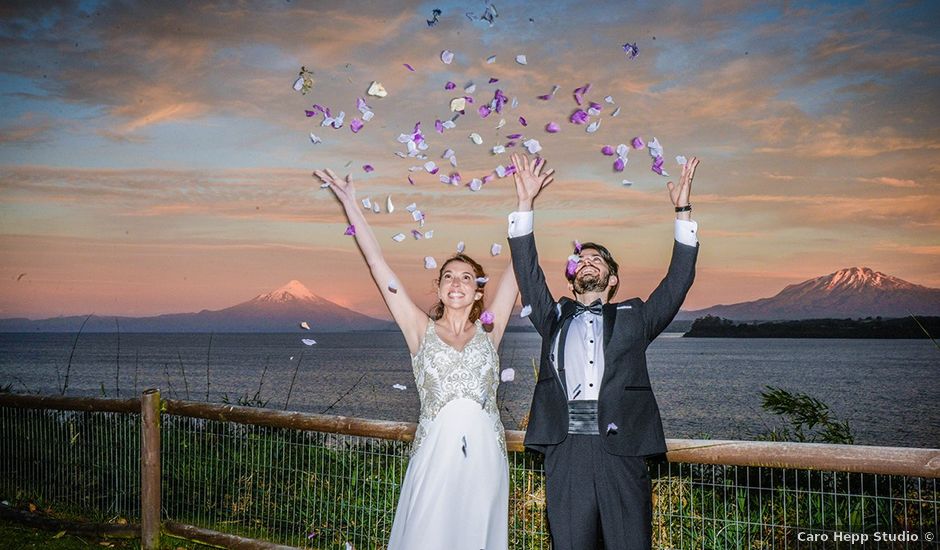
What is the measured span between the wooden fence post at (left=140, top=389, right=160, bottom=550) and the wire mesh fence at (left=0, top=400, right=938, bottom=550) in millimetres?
126

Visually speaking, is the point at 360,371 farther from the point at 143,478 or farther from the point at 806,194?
the point at 143,478

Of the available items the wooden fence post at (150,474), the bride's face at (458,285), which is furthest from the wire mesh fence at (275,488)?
the bride's face at (458,285)

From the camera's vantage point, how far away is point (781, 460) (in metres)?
3.57

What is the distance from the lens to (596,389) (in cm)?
346

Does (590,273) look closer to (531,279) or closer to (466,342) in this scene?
(531,279)

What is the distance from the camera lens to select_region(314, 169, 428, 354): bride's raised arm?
4.07 metres

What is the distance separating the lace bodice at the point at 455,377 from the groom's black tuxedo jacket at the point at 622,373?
1.13ft

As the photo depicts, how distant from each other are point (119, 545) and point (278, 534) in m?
1.39

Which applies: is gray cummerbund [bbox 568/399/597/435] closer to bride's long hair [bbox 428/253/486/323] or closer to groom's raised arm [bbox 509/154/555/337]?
groom's raised arm [bbox 509/154/555/337]

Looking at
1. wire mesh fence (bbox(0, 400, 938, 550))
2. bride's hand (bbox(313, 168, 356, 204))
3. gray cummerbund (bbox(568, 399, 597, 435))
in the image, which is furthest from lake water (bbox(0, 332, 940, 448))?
gray cummerbund (bbox(568, 399, 597, 435))

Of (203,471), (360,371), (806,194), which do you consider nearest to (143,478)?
(203,471)

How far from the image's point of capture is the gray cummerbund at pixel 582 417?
339 centimetres

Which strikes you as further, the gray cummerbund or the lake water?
the lake water

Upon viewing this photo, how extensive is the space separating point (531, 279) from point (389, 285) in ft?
2.53
